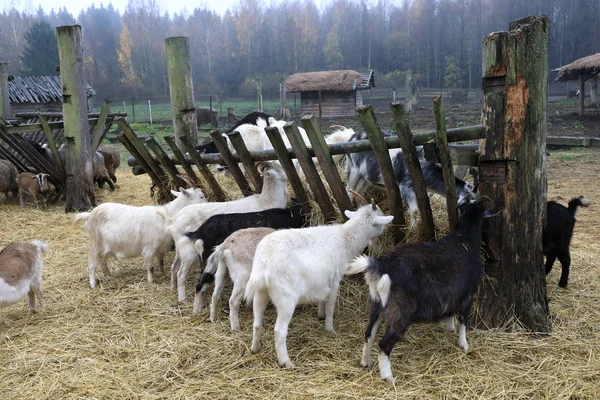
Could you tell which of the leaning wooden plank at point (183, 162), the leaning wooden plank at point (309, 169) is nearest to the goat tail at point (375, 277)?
the leaning wooden plank at point (309, 169)

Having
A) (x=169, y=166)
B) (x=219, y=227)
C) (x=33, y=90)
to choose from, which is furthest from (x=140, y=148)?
(x=33, y=90)

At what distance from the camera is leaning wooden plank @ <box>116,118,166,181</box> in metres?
6.42

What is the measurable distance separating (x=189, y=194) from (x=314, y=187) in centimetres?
157

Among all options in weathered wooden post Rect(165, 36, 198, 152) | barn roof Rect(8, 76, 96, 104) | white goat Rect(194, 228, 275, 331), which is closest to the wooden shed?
barn roof Rect(8, 76, 96, 104)

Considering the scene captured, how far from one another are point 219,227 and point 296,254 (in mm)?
1200

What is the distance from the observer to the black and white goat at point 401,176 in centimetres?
462

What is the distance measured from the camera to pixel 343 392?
3.22 m

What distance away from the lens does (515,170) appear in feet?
12.3

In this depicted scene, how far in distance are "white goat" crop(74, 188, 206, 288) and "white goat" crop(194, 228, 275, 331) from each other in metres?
1.11

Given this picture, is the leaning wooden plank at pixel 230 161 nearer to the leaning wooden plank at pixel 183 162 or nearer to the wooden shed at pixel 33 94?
the leaning wooden plank at pixel 183 162

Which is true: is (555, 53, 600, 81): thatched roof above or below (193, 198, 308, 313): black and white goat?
above

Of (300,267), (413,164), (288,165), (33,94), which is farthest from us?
(33,94)

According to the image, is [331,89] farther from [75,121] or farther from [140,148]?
[140,148]

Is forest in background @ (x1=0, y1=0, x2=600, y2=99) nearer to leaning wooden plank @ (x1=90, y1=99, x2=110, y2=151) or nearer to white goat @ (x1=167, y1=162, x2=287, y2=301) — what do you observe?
leaning wooden plank @ (x1=90, y1=99, x2=110, y2=151)
